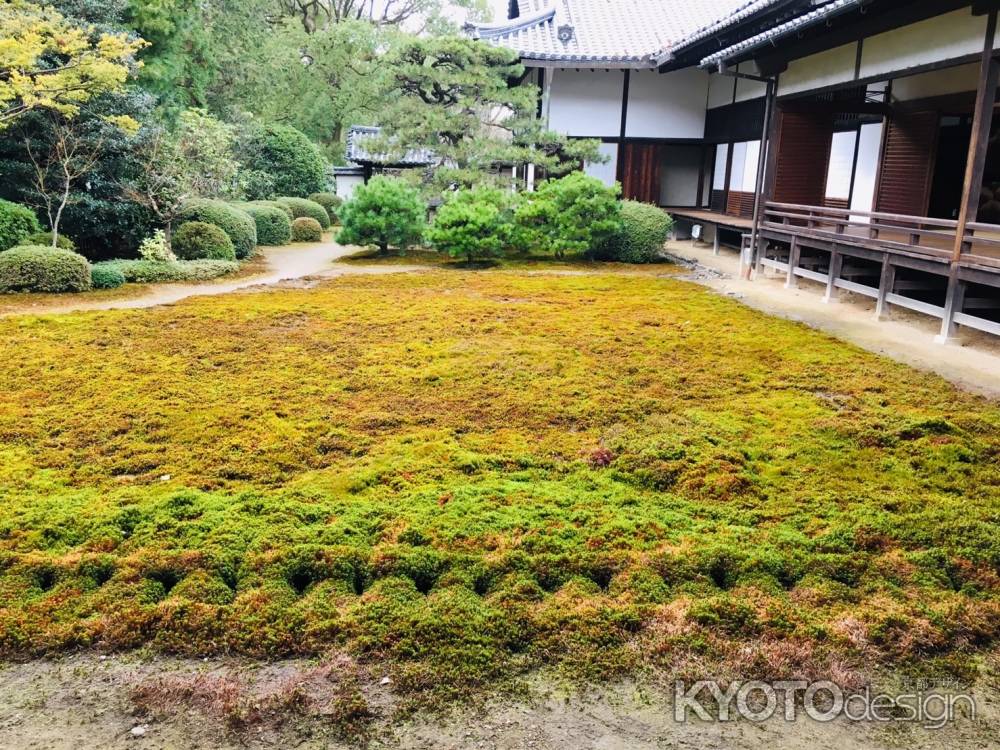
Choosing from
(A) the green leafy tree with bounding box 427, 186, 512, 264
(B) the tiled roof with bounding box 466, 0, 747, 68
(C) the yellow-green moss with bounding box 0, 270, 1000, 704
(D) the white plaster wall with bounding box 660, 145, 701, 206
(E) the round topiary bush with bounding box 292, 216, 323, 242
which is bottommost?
(C) the yellow-green moss with bounding box 0, 270, 1000, 704

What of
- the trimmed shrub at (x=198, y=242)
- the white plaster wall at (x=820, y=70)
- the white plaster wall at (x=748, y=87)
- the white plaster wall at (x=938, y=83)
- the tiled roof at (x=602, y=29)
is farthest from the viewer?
the tiled roof at (x=602, y=29)

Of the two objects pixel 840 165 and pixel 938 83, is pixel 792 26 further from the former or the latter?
pixel 840 165

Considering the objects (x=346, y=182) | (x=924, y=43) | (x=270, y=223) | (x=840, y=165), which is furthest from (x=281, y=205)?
(x=924, y=43)

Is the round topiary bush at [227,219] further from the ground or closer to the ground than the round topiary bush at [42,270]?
further from the ground

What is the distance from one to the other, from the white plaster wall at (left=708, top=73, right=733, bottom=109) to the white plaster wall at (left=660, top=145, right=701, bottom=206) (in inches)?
52.7

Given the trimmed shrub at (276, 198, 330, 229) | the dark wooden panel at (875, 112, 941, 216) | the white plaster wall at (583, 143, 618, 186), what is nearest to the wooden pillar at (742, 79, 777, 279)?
the dark wooden panel at (875, 112, 941, 216)

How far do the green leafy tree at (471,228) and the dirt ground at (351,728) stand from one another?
12.4m

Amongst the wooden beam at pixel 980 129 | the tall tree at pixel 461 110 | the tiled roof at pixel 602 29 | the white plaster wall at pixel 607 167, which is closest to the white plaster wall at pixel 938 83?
the wooden beam at pixel 980 129

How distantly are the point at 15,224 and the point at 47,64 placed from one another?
2676 mm

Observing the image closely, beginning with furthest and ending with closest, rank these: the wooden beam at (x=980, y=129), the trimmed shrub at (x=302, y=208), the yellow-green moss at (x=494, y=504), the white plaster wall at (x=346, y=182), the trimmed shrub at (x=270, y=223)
A: the white plaster wall at (x=346, y=182) → the trimmed shrub at (x=302, y=208) → the trimmed shrub at (x=270, y=223) → the wooden beam at (x=980, y=129) → the yellow-green moss at (x=494, y=504)

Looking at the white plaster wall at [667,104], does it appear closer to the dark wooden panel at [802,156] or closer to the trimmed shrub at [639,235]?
the trimmed shrub at [639,235]

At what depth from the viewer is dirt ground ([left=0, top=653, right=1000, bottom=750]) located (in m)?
2.60

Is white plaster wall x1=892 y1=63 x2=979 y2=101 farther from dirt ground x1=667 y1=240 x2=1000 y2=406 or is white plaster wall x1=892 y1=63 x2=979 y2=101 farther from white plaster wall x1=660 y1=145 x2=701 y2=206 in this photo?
white plaster wall x1=660 y1=145 x2=701 y2=206

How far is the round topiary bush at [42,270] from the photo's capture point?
1085 cm
